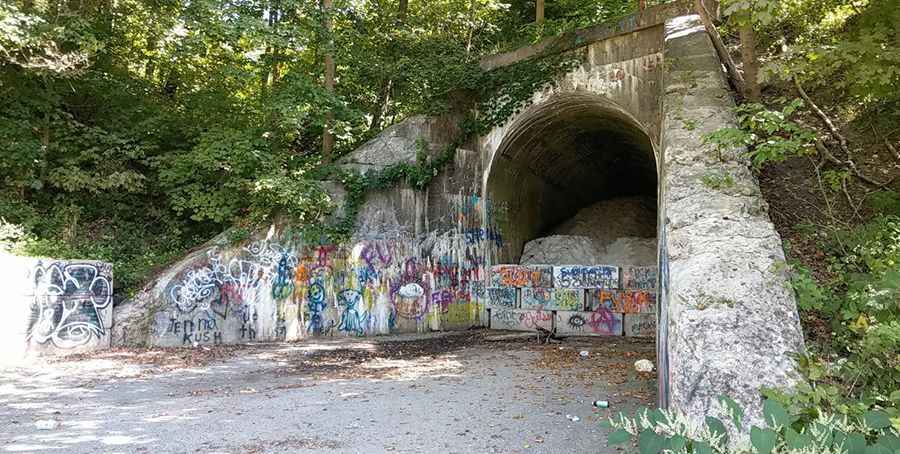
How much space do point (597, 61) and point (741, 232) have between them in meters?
8.64

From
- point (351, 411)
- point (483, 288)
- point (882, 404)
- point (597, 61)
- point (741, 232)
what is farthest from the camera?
point (483, 288)

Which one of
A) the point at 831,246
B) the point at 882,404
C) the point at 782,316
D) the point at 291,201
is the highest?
the point at 291,201

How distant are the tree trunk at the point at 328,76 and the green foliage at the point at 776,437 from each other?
455 inches

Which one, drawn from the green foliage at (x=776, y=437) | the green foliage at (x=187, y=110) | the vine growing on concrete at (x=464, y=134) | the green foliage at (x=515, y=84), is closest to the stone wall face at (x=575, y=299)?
the vine growing on concrete at (x=464, y=134)

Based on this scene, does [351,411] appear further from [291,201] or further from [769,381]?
[291,201]

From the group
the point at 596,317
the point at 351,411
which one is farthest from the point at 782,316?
the point at 596,317

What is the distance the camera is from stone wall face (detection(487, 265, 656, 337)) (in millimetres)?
12797

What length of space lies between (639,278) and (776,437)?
1097cm

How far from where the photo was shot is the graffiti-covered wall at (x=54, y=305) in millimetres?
9141

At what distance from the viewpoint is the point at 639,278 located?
12891 millimetres

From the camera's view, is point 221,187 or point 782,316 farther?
point 221,187

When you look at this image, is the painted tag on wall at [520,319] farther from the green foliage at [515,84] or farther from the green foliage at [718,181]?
the green foliage at [718,181]

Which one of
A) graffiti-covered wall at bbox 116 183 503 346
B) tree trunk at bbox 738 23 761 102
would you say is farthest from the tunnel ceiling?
tree trunk at bbox 738 23 761 102

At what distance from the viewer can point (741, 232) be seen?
194 inches
